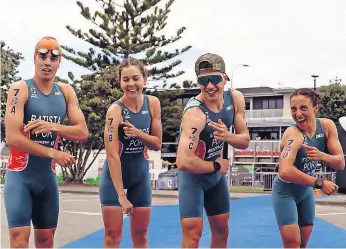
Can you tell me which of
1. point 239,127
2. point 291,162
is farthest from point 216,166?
point 291,162

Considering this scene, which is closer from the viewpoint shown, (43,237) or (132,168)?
(43,237)

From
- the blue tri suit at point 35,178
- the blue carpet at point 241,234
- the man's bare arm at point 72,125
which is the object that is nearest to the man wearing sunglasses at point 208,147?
the man's bare arm at point 72,125

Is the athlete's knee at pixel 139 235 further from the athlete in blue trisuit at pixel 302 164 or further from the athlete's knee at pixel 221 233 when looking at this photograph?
the athlete in blue trisuit at pixel 302 164

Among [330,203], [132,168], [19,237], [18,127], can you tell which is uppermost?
[18,127]

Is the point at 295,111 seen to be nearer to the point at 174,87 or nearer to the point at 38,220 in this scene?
the point at 38,220

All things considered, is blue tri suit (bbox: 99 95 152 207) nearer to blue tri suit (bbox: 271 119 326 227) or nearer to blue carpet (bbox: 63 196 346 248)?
blue tri suit (bbox: 271 119 326 227)

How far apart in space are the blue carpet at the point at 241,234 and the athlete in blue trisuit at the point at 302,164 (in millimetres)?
2391

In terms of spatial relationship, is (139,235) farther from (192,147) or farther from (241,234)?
(241,234)

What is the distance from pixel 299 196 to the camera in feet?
17.7

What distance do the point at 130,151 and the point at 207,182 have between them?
877 millimetres

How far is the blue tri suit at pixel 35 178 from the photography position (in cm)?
462

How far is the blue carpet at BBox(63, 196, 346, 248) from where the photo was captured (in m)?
7.77

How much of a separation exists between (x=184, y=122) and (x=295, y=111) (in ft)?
3.94

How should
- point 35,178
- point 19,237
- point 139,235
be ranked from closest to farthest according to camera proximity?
point 19,237
point 35,178
point 139,235
